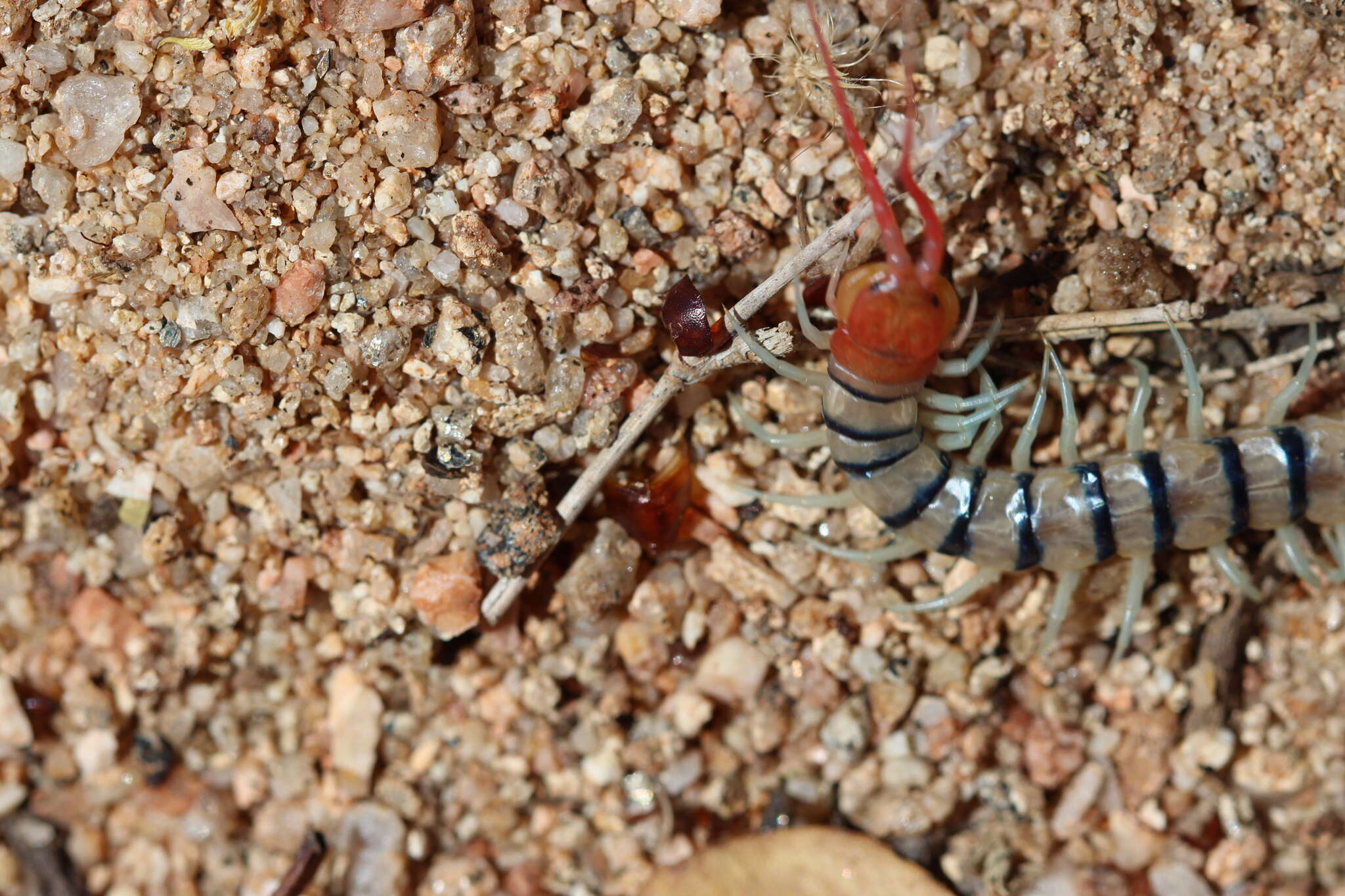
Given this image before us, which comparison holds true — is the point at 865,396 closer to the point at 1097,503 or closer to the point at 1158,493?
the point at 1097,503

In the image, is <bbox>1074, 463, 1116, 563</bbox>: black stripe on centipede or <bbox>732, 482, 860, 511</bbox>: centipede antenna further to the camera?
<bbox>732, 482, 860, 511</bbox>: centipede antenna

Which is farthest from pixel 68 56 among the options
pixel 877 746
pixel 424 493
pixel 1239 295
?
pixel 1239 295

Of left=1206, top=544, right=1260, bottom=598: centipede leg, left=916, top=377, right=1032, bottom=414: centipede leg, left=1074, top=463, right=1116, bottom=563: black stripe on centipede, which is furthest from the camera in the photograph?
left=1206, top=544, right=1260, bottom=598: centipede leg

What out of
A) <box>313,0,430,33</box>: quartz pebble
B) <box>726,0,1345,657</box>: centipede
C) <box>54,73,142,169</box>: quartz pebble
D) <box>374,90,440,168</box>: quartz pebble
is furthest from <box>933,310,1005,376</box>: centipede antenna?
<box>54,73,142,169</box>: quartz pebble

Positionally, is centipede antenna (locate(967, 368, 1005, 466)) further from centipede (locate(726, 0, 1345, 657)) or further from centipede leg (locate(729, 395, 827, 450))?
centipede leg (locate(729, 395, 827, 450))

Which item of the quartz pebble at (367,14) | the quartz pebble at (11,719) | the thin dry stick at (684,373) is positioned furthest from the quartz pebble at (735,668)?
the quartz pebble at (11,719)

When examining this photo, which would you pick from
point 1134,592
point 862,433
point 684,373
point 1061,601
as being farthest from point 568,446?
point 1134,592

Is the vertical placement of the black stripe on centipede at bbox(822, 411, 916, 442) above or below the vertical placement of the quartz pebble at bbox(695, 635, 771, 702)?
above
